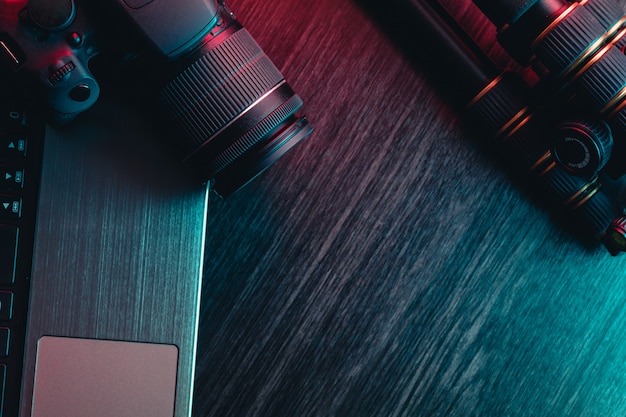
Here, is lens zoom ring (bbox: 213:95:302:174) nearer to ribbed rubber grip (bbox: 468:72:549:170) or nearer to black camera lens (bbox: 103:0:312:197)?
black camera lens (bbox: 103:0:312:197)

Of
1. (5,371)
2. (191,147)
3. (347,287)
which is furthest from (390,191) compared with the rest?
(5,371)

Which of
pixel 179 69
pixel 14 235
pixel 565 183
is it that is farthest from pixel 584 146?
pixel 14 235

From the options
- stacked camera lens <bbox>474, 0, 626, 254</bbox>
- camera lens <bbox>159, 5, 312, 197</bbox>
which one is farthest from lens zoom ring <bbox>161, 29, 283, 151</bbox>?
stacked camera lens <bbox>474, 0, 626, 254</bbox>

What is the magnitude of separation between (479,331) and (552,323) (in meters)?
0.07

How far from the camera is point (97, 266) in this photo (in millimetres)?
408

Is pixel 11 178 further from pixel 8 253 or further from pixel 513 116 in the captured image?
pixel 513 116

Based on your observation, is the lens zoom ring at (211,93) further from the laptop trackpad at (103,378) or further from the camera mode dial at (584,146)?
the camera mode dial at (584,146)

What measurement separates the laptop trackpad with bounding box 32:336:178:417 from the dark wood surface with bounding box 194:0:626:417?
13 centimetres

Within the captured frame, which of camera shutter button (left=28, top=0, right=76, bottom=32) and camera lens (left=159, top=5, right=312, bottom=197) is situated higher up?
camera shutter button (left=28, top=0, right=76, bottom=32)

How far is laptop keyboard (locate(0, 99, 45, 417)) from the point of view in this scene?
1.28ft

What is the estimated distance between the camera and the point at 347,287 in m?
0.55

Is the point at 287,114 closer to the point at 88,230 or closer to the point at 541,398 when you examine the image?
the point at 88,230

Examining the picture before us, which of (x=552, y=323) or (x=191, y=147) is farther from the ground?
(x=191, y=147)

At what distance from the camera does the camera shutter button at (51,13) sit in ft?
1.18
